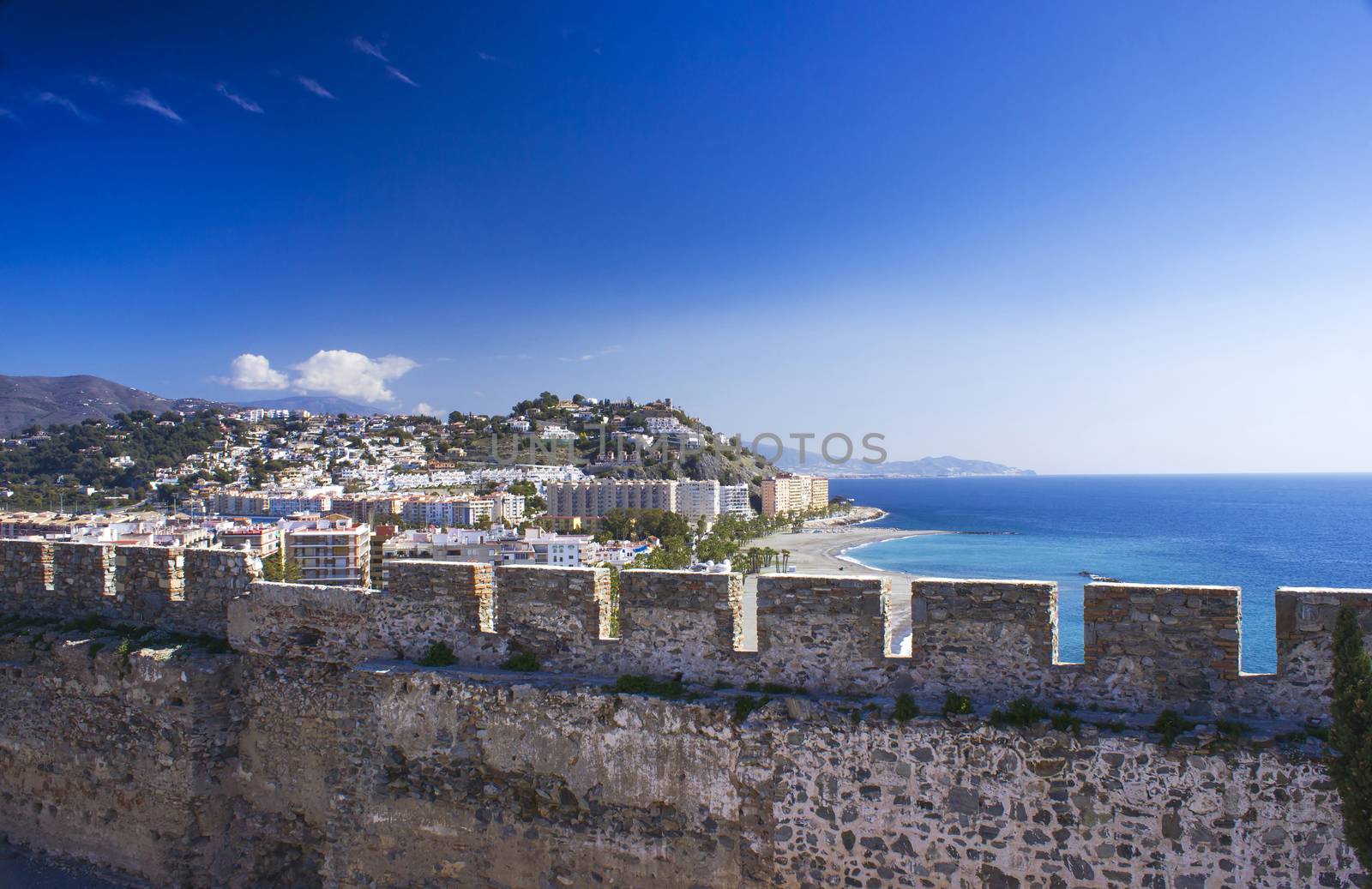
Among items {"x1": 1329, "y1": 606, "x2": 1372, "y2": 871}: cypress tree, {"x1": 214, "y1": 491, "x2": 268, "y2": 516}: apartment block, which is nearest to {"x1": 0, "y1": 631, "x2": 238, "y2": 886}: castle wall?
{"x1": 1329, "y1": 606, "x2": 1372, "y2": 871}: cypress tree

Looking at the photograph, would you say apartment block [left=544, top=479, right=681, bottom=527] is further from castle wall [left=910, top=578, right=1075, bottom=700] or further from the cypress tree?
the cypress tree

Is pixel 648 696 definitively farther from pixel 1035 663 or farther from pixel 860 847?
pixel 1035 663

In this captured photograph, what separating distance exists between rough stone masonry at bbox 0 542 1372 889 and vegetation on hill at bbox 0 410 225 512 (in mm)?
122593

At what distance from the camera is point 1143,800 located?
404cm

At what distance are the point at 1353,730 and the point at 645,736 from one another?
3.74 m

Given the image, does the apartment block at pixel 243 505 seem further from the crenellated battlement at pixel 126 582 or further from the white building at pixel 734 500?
the crenellated battlement at pixel 126 582

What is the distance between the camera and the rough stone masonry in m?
4.06

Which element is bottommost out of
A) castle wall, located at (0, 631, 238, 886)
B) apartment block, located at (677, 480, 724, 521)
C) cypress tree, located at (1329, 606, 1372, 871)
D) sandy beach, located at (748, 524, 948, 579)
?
sandy beach, located at (748, 524, 948, 579)

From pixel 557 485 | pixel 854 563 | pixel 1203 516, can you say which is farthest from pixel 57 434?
pixel 1203 516

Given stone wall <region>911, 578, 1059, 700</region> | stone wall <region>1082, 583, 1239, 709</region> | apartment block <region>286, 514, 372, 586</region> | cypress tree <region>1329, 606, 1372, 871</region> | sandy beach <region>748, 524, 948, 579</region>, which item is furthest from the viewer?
sandy beach <region>748, 524, 948, 579</region>

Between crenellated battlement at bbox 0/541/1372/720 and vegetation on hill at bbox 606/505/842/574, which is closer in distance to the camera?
crenellated battlement at bbox 0/541/1372/720

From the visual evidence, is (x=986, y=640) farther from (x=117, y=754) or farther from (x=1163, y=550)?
(x=1163, y=550)

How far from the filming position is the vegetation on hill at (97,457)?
120875 millimetres

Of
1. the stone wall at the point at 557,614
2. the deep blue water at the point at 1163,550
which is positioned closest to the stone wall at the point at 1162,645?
the stone wall at the point at 557,614
